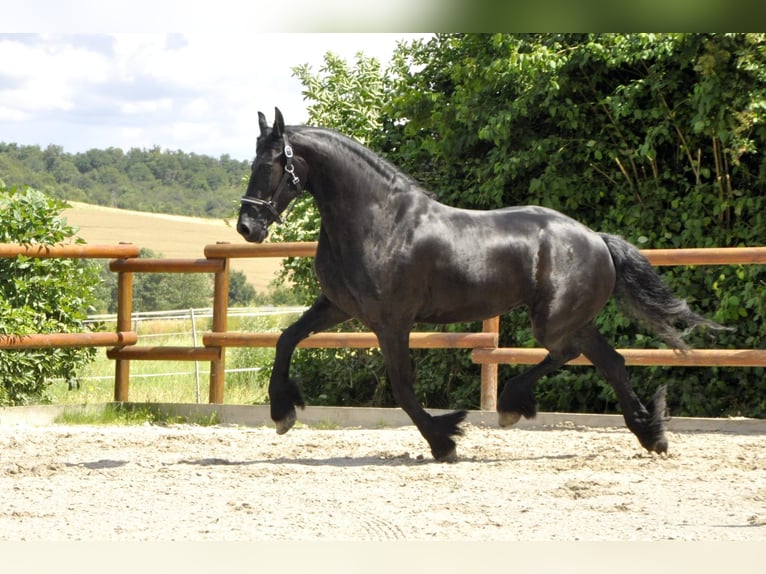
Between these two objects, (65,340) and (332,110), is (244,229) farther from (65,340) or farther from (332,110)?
(332,110)

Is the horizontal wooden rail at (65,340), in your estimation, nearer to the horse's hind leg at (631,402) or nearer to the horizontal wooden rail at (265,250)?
the horizontal wooden rail at (265,250)

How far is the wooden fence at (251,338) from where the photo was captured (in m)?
6.46

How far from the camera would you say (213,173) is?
49625 millimetres

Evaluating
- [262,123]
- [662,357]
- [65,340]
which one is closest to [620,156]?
[662,357]

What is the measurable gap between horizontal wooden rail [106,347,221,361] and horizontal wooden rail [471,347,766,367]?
1.98 meters

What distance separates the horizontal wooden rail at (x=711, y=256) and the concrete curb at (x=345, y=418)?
1.06 m

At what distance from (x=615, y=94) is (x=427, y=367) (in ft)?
10.1

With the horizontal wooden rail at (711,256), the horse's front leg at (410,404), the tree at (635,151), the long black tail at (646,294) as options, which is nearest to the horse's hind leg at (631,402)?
the long black tail at (646,294)

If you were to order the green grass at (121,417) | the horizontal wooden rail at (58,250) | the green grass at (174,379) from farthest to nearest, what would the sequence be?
1. the green grass at (174,379)
2. the green grass at (121,417)
3. the horizontal wooden rail at (58,250)

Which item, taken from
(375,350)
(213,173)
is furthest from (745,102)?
(213,173)

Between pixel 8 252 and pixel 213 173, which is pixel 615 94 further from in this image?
Result: pixel 213 173

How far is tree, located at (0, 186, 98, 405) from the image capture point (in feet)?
23.0

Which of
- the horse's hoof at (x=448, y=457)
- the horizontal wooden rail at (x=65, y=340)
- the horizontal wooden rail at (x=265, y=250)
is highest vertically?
the horizontal wooden rail at (x=265, y=250)

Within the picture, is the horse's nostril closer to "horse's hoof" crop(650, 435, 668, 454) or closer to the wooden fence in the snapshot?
the wooden fence
